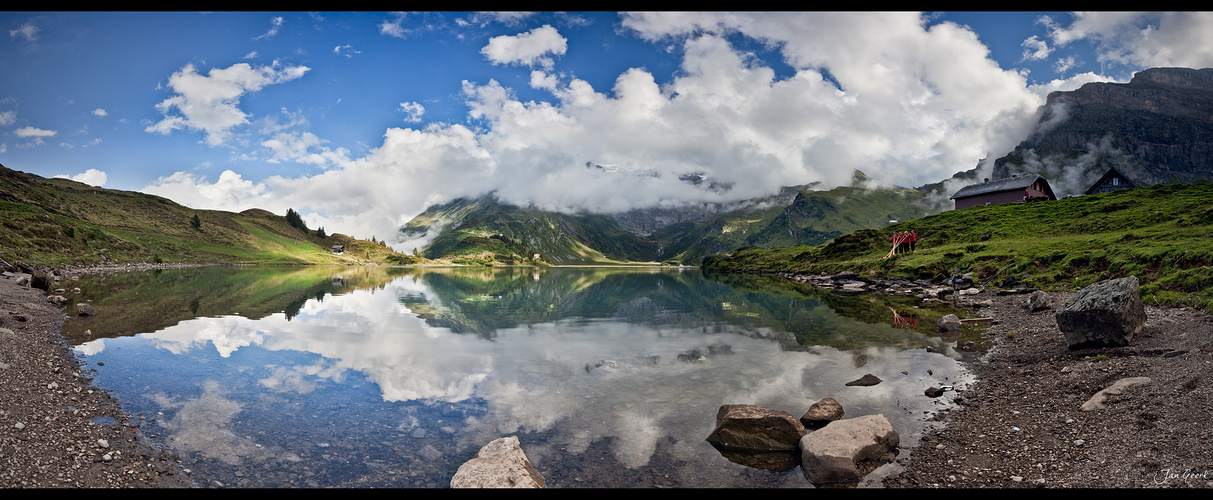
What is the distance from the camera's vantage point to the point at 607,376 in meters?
23.0

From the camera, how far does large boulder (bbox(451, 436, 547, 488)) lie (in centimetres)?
1084

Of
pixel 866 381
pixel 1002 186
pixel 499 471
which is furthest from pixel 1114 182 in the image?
pixel 499 471

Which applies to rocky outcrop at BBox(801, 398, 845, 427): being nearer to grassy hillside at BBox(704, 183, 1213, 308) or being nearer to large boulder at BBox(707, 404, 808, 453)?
large boulder at BBox(707, 404, 808, 453)

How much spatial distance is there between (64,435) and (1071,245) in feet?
287

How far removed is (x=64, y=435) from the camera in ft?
41.9

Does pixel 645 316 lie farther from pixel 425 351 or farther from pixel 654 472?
pixel 654 472

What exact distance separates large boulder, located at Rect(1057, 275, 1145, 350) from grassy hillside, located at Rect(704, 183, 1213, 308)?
9.49 m

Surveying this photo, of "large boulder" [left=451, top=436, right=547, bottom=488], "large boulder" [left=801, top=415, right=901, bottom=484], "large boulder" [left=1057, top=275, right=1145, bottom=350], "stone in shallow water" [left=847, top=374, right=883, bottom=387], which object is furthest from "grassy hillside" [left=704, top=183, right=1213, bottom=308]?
"large boulder" [left=451, top=436, right=547, bottom=488]

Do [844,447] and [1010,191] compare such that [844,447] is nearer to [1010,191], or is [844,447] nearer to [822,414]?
[822,414]

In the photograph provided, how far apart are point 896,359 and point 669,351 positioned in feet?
41.7
